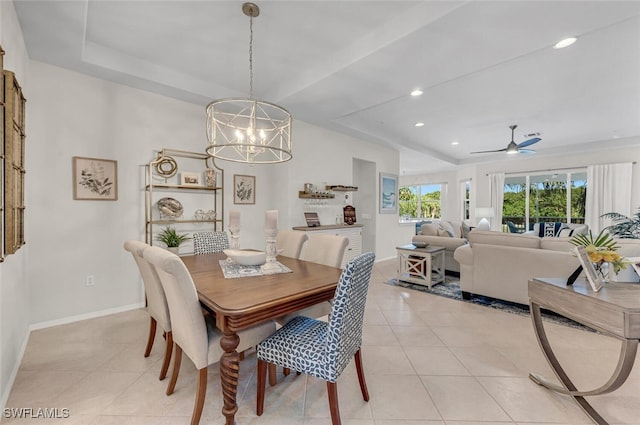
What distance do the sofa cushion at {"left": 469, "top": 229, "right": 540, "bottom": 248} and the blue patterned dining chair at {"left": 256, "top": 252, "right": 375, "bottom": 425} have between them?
2543mm

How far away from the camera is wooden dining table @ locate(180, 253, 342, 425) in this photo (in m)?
1.38

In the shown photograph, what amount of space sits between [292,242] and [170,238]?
5.11ft

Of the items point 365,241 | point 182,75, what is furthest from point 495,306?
point 182,75

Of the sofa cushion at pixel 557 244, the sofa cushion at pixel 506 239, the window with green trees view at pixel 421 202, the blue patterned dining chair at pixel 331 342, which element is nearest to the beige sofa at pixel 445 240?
the sofa cushion at pixel 506 239

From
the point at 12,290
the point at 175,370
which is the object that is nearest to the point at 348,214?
the point at 175,370

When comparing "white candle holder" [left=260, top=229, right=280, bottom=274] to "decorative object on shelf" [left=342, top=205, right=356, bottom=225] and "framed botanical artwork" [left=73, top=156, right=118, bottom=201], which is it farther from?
"decorative object on shelf" [left=342, top=205, right=356, bottom=225]

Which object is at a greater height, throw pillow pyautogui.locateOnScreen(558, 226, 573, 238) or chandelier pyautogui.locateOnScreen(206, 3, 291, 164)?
chandelier pyautogui.locateOnScreen(206, 3, 291, 164)

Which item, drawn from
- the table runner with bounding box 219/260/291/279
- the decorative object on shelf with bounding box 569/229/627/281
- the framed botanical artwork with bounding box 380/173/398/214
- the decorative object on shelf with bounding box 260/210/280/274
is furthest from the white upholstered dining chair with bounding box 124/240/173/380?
the framed botanical artwork with bounding box 380/173/398/214

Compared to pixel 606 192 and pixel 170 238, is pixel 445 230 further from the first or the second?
pixel 170 238

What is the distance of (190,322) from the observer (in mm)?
1441

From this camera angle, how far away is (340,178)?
537 cm

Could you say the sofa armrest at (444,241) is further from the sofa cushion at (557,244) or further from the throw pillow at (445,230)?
the sofa cushion at (557,244)

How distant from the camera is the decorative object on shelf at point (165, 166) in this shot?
133 inches

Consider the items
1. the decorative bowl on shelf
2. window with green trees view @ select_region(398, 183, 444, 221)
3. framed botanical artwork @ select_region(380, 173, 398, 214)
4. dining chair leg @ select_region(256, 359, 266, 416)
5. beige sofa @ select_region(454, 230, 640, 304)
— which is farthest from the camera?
window with green trees view @ select_region(398, 183, 444, 221)
